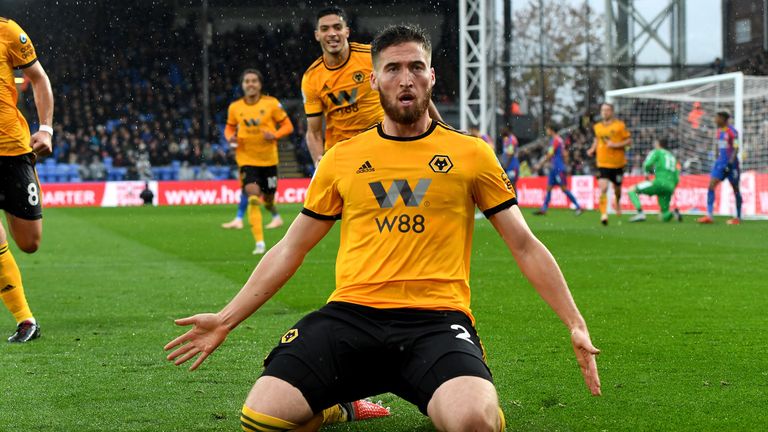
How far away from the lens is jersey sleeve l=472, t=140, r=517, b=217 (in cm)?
403

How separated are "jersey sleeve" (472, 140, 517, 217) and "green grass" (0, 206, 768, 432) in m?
1.04

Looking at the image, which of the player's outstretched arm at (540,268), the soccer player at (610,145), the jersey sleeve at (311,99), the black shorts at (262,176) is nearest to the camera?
the player's outstretched arm at (540,268)

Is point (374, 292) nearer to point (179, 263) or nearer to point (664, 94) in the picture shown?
point (179, 263)

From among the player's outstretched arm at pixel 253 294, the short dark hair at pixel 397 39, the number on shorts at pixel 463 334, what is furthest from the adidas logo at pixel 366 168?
the number on shorts at pixel 463 334

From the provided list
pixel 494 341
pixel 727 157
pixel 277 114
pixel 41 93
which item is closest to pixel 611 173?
pixel 727 157

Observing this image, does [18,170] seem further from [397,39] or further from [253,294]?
[397,39]

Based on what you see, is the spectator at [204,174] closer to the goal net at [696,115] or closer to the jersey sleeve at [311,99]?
the goal net at [696,115]

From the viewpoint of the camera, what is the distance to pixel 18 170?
279 inches

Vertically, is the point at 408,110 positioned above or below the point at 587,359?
above

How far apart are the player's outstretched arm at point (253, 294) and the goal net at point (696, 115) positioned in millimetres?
18646

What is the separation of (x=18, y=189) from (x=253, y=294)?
3.57 meters

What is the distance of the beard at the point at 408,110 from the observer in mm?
3975

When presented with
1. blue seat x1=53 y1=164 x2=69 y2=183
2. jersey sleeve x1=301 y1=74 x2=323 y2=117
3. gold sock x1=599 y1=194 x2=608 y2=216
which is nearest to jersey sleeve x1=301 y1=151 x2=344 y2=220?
jersey sleeve x1=301 y1=74 x2=323 y2=117

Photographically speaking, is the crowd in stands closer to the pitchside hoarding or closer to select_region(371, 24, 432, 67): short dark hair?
the pitchside hoarding
